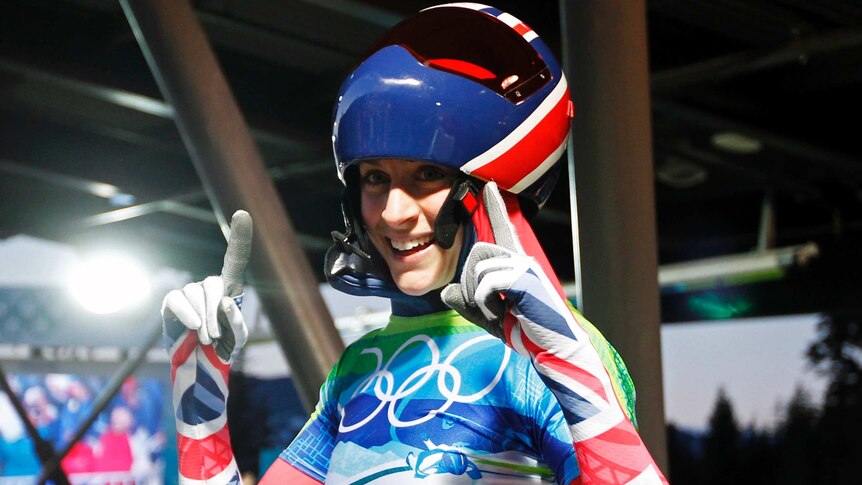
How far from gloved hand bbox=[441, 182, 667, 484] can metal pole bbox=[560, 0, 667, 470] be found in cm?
157

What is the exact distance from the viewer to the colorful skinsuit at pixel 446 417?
5.49 feet

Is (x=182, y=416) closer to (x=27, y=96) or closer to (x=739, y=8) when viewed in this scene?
(x=739, y=8)

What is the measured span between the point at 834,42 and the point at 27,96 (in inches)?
163

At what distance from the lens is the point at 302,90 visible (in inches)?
235

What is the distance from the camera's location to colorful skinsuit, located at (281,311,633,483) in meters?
1.67

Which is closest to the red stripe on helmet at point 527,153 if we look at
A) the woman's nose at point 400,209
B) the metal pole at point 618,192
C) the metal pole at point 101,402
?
the woman's nose at point 400,209

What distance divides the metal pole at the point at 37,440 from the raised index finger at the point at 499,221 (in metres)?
5.56

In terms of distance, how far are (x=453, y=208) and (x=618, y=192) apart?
4.73 ft

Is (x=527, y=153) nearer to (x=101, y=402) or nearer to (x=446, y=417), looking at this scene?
(x=446, y=417)

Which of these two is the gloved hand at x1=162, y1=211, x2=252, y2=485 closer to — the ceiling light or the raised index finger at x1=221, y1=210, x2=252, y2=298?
the raised index finger at x1=221, y1=210, x2=252, y2=298

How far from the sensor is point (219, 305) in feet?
5.61

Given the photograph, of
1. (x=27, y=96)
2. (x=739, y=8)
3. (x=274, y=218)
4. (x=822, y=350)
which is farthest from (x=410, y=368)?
(x=822, y=350)

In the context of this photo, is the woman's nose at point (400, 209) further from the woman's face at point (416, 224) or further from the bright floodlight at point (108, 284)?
the bright floodlight at point (108, 284)

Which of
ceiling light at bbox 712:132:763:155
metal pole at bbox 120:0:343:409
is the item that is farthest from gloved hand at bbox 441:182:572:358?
ceiling light at bbox 712:132:763:155
